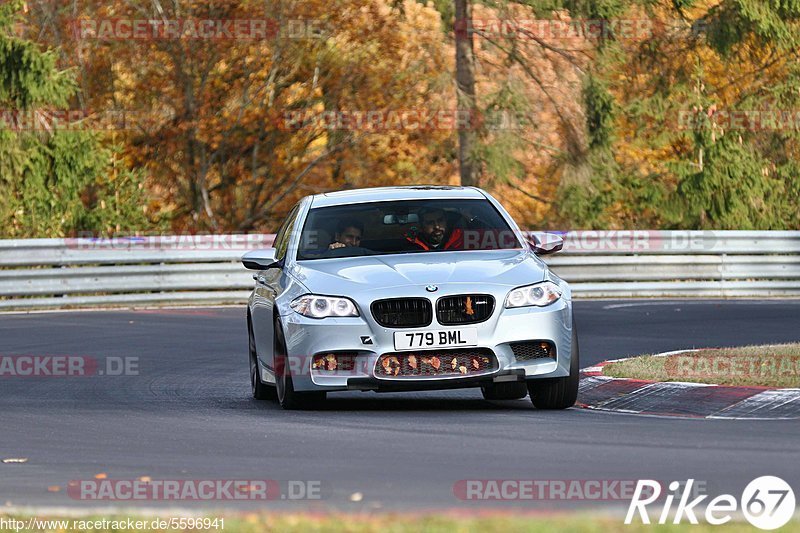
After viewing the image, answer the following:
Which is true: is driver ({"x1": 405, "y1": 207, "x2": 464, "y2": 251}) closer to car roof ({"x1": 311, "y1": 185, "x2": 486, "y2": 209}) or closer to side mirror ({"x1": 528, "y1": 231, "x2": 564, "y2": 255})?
car roof ({"x1": 311, "y1": 185, "x2": 486, "y2": 209})

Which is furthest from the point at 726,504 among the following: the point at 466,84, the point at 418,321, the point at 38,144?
the point at 466,84

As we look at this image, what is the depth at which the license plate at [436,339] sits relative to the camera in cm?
1170

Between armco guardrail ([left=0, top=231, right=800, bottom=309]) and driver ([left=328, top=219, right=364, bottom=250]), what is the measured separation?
14545 mm

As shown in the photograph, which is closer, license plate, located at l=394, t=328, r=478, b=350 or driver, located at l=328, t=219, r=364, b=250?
license plate, located at l=394, t=328, r=478, b=350

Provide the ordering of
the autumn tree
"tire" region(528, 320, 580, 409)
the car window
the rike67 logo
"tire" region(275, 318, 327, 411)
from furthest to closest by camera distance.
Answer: the autumn tree
the car window
"tire" region(275, 318, 327, 411)
"tire" region(528, 320, 580, 409)
the rike67 logo

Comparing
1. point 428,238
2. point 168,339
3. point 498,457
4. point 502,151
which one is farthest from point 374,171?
point 498,457

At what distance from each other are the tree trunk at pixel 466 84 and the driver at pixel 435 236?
24.1 m

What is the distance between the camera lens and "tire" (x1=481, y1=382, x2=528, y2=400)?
519 inches

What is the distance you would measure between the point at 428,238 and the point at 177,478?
454cm

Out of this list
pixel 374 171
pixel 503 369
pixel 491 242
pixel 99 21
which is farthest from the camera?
pixel 374 171

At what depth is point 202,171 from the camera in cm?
3981

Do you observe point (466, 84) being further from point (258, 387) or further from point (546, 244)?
point (546, 244)

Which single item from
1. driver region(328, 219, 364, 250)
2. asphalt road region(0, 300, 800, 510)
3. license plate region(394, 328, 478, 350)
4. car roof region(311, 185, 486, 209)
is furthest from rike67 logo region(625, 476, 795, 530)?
car roof region(311, 185, 486, 209)

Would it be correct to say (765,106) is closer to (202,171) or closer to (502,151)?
(502,151)
